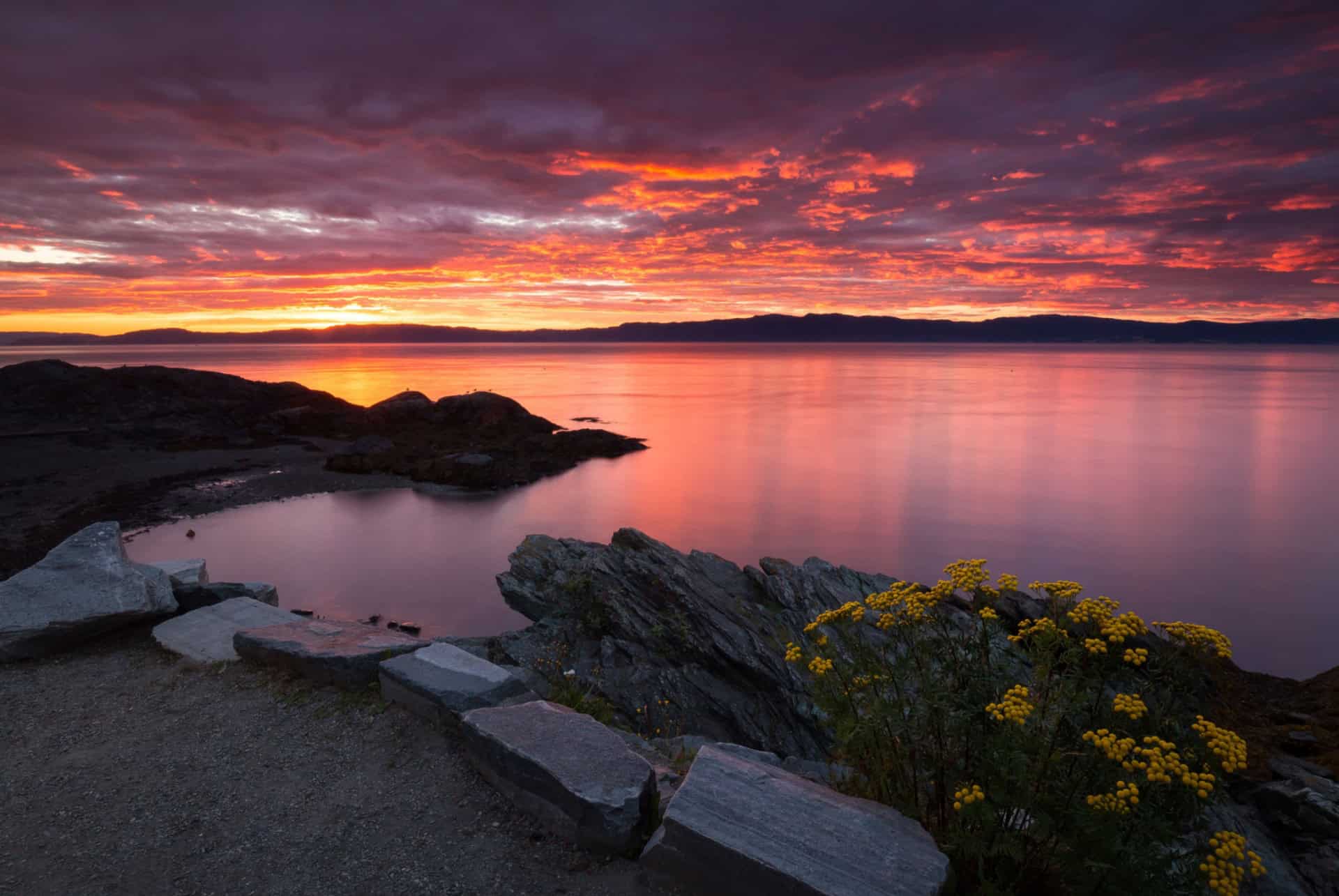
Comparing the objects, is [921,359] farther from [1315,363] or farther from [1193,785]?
[1193,785]

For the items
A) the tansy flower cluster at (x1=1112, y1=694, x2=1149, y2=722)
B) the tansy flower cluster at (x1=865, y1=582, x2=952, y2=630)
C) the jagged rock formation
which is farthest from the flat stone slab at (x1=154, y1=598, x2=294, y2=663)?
the tansy flower cluster at (x1=1112, y1=694, x2=1149, y2=722)

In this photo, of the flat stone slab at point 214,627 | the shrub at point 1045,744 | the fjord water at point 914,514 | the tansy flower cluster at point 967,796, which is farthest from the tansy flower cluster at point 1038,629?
the fjord water at point 914,514

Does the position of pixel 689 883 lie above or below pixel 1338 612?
above

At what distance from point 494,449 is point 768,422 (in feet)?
92.3

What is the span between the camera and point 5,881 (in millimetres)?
5262

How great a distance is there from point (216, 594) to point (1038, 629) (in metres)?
12.1

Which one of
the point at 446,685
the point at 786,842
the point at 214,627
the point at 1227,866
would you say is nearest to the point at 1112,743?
the point at 1227,866

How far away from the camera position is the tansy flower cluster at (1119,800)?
353 centimetres

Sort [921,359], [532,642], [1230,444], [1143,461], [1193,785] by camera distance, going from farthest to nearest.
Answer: [921,359] → [1230,444] → [1143,461] → [532,642] → [1193,785]

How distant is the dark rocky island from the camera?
90.5ft

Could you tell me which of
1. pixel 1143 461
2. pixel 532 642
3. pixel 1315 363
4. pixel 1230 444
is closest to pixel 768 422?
pixel 1143 461

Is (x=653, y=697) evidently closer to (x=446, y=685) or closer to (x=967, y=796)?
(x=446, y=685)

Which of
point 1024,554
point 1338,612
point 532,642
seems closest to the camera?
point 532,642

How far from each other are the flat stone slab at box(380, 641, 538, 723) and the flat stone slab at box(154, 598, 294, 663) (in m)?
2.94
